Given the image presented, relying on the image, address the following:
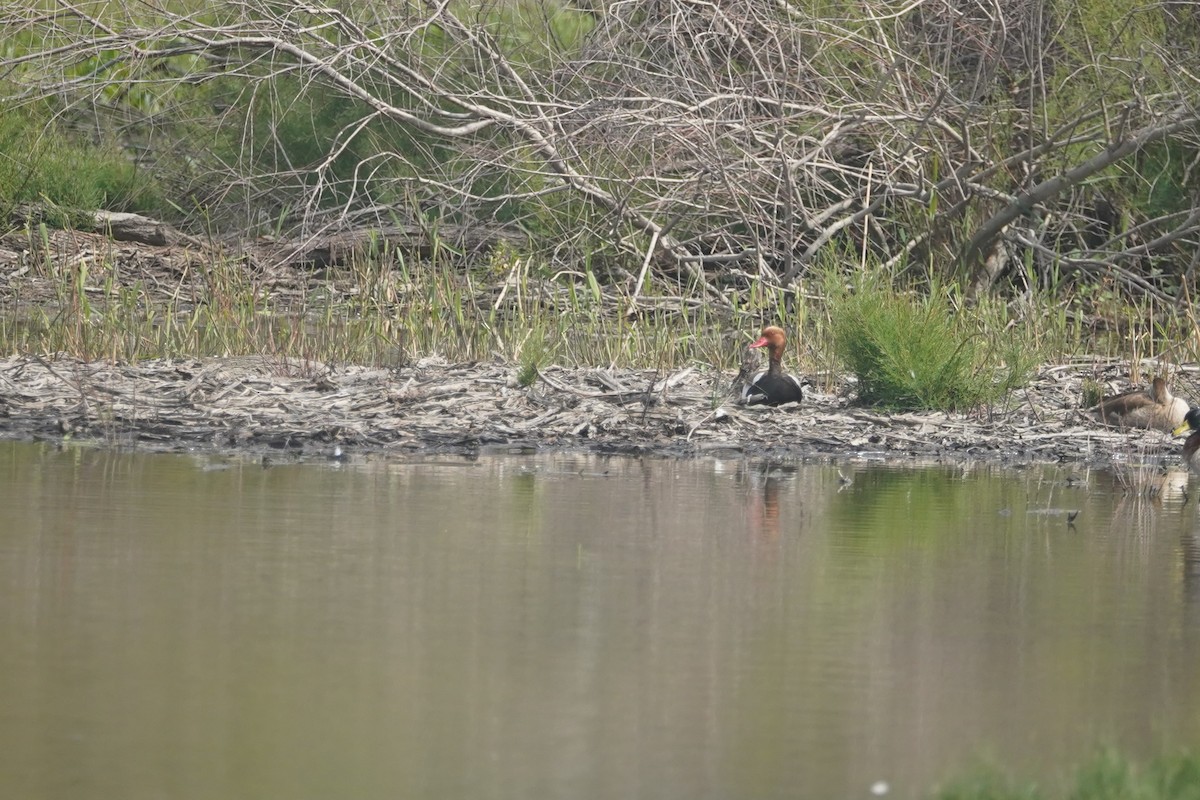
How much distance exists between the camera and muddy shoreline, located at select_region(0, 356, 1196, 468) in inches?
459

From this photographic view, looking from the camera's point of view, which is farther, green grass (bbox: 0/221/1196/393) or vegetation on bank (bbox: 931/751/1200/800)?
green grass (bbox: 0/221/1196/393)

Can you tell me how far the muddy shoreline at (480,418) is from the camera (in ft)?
38.2

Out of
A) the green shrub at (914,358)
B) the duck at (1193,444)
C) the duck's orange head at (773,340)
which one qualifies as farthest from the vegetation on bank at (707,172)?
the duck at (1193,444)

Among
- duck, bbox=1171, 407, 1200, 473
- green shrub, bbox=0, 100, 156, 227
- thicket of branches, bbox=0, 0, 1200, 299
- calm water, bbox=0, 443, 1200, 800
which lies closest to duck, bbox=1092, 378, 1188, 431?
duck, bbox=1171, 407, 1200, 473

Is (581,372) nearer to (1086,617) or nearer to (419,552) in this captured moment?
(419,552)

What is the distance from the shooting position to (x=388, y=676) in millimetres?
5301

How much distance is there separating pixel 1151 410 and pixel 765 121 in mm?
5663

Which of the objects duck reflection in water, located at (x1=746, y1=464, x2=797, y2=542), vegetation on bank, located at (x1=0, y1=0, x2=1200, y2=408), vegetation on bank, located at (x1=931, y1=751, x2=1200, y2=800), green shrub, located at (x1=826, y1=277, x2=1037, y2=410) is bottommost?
vegetation on bank, located at (x1=931, y1=751, x2=1200, y2=800)

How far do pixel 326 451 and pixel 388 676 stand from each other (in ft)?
19.6

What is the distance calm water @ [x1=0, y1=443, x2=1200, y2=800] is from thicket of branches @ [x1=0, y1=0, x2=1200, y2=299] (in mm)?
8849

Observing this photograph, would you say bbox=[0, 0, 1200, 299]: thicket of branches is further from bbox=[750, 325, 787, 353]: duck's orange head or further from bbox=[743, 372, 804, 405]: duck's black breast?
bbox=[743, 372, 804, 405]: duck's black breast

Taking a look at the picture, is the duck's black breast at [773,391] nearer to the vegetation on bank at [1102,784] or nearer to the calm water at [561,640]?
the calm water at [561,640]

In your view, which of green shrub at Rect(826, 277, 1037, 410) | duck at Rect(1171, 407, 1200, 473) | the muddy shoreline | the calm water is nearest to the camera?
the calm water

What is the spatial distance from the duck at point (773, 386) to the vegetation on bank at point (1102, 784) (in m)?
8.93
